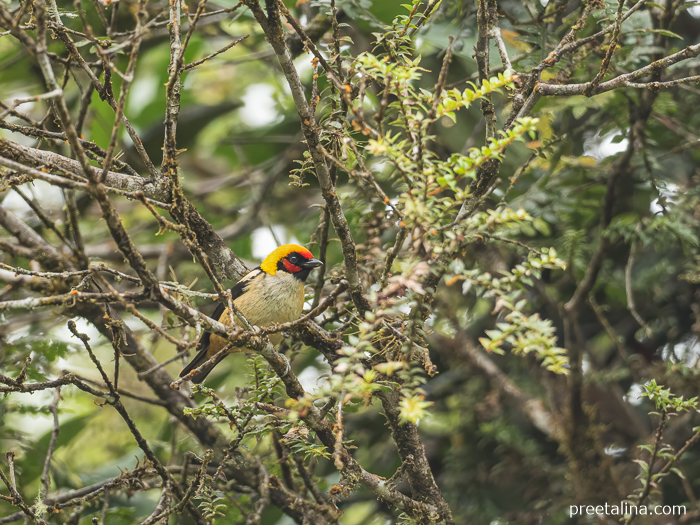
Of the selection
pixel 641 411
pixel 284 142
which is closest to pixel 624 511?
pixel 641 411

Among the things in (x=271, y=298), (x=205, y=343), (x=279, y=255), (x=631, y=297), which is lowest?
(x=631, y=297)

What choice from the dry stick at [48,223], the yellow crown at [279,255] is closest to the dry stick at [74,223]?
the dry stick at [48,223]

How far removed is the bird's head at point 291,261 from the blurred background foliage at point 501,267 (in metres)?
0.16

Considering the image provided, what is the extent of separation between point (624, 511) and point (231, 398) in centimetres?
337

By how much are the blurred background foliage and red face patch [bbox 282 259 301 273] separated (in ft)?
0.56

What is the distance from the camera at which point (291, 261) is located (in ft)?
13.2

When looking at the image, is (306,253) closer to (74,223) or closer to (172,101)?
(172,101)

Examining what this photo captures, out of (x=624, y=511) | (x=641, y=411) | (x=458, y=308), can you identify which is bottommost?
(x=624, y=511)

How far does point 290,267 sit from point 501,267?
1730mm

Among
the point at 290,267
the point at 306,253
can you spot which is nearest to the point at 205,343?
the point at 290,267

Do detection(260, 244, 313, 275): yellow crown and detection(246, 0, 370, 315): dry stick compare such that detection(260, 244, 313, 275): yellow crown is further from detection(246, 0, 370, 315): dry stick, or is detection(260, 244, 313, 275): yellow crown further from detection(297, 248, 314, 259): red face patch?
detection(246, 0, 370, 315): dry stick

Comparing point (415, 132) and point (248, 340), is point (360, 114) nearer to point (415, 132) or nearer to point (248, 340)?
point (415, 132)

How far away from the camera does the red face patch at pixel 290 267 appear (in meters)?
3.97

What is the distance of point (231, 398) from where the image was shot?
5414 mm
